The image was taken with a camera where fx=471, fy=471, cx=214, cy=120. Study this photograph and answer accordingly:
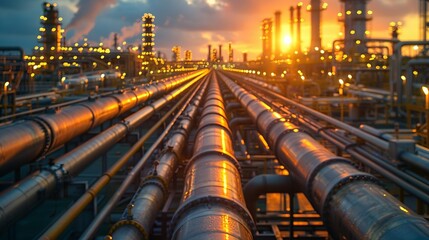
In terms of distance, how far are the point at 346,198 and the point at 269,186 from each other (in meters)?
2.58

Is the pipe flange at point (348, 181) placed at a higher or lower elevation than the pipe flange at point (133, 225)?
higher

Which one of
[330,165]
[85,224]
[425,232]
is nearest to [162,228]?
[85,224]

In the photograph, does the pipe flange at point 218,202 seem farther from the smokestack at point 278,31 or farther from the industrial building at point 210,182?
the smokestack at point 278,31

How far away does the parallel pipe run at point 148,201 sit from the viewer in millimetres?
4664

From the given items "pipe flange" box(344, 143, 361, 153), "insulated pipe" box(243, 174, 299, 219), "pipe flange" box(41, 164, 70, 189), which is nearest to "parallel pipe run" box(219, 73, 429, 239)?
"insulated pipe" box(243, 174, 299, 219)

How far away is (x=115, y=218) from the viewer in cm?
823

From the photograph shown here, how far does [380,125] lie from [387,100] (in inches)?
61.6

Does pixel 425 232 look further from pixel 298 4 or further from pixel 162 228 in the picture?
pixel 298 4

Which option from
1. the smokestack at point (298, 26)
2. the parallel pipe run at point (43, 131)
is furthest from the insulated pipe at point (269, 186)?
the smokestack at point (298, 26)

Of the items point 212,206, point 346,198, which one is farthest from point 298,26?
point 212,206

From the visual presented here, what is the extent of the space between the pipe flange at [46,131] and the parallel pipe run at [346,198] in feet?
13.3

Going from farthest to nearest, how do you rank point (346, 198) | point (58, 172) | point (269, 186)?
point (269, 186) < point (58, 172) < point (346, 198)

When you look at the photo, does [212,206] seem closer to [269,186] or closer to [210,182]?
[210,182]

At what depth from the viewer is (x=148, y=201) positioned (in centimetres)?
572
